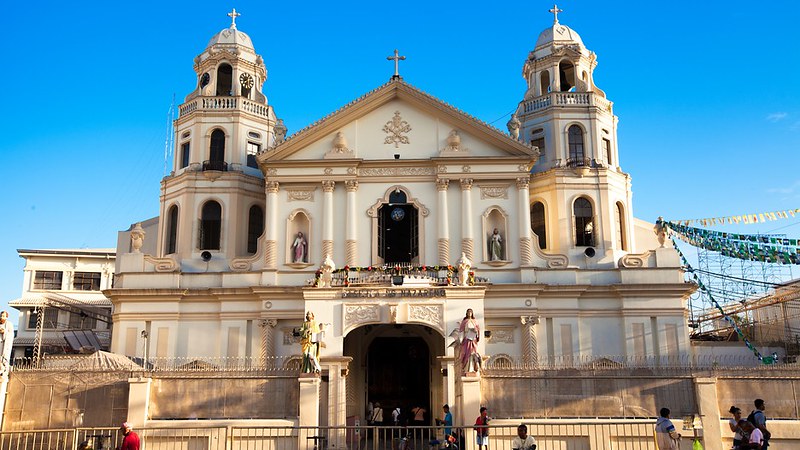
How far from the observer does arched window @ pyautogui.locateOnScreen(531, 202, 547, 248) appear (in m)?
43.6

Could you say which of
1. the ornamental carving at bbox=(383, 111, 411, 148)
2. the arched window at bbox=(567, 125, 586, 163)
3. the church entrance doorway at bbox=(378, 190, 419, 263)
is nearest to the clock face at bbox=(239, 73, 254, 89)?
the ornamental carving at bbox=(383, 111, 411, 148)

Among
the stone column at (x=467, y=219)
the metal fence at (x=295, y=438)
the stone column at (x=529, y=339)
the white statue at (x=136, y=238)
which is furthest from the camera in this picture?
the white statue at (x=136, y=238)

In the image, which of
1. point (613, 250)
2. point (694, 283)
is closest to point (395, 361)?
point (613, 250)

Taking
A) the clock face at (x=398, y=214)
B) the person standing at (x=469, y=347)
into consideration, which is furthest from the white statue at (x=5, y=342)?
the clock face at (x=398, y=214)

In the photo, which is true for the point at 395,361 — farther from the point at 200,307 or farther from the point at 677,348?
the point at 677,348

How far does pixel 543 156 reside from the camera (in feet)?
147

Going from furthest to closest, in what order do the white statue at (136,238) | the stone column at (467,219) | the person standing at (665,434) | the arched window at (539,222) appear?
the arched window at (539,222) → the white statue at (136,238) → the stone column at (467,219) → the person standing at (665,434)

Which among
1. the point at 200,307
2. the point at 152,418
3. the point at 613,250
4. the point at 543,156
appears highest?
the point at 543,156

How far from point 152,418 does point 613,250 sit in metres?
26.0

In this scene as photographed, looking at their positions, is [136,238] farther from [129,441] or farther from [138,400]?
A: [129,441]

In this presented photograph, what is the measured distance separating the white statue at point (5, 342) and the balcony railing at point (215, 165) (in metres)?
19.3

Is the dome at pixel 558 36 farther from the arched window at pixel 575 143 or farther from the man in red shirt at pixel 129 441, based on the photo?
the man in red shirt at pixel 129 441

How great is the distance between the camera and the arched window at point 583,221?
140 feet

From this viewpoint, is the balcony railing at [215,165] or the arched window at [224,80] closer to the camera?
the balcony railing at [215,165]
